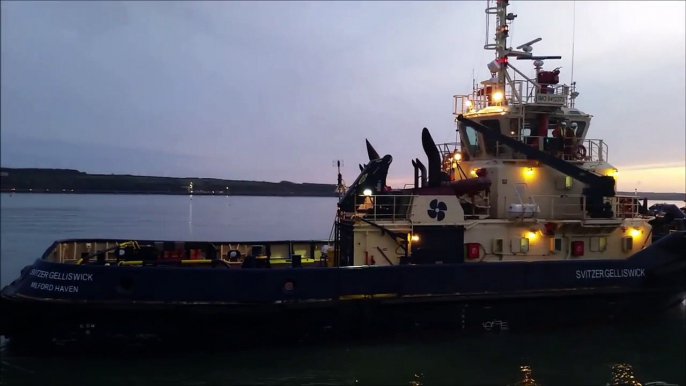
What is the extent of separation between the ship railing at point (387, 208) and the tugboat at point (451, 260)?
4 cm

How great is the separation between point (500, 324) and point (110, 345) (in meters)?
6.46

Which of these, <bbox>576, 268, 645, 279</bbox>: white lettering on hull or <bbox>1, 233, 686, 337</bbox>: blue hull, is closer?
<bbox>1, 233, 686, 337</bbox>: blue hull

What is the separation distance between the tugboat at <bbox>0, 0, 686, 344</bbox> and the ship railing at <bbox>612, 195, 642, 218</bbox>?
0.20 ft

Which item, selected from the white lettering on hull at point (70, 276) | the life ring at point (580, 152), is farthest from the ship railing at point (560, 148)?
the white lettering on hull at point (70, 276)

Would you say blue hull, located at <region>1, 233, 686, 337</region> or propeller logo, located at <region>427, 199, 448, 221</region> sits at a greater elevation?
propeller logo, located at <region>427, 199, 448, 221</region>

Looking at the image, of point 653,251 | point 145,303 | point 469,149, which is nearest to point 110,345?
point 145,303

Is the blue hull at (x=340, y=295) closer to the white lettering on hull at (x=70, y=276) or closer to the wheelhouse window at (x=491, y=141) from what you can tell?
the white lettering on hull at (x=70, y=276)

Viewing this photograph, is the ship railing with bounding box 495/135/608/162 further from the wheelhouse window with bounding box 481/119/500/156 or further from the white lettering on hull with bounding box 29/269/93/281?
the white lettering on hull with bounding box 29/269/93/281

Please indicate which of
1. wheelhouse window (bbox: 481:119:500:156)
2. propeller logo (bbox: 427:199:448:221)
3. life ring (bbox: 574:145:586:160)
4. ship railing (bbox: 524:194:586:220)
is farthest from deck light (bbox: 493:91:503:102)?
propeller logo (bbox: 427:199:448:221)

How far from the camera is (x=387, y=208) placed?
31.0 ft

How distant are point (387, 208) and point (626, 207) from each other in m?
5.34

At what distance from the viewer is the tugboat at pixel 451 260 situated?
311 inches

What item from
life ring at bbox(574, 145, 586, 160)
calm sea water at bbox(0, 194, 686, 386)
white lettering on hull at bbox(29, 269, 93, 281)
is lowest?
calm sea water at bbox(0, 194, 686, 386)

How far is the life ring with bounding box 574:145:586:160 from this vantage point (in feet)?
34.1
